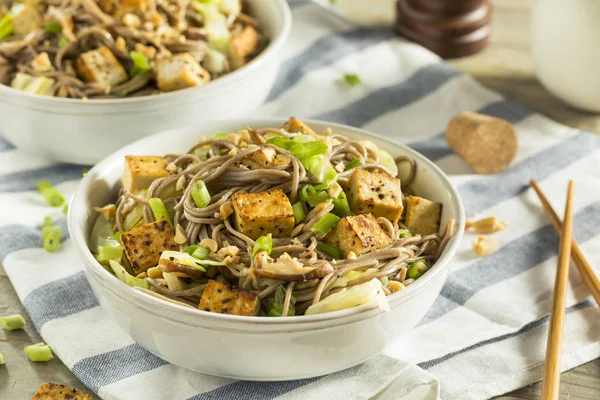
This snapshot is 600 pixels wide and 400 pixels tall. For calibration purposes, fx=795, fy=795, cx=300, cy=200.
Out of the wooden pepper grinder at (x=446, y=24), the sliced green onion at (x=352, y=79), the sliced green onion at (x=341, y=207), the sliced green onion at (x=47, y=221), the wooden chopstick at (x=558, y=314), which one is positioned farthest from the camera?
the wooden pepper grinder at (x=446, y=24)

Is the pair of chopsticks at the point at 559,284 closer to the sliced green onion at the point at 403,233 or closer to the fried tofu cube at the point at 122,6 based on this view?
the sliced green onion at the point at 403,233

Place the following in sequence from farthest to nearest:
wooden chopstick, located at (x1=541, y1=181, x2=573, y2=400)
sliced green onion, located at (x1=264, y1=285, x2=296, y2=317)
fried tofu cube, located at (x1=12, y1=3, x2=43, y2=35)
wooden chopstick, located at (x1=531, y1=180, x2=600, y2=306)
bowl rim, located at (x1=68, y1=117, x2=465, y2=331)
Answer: fried tofu cube, located at (x1=12, y1=3, x2=43, y2=35) → wooden chopstick, located at (x1=531, y1=180, x2=600, y2=306) → wooden chopstick, located at (x1=541, y1=181, x2=573, y2=400) → sliced green onion, located at (x1=264, y1=285, x2=296, y2=317) → bowl rim, located at (x1=68, y1=117, x2=465, y2=331)

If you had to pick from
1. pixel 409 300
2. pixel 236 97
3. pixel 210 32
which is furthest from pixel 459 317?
pixel 210 32

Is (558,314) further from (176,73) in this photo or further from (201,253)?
(176,73)

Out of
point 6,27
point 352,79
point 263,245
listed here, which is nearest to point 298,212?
point 263,245

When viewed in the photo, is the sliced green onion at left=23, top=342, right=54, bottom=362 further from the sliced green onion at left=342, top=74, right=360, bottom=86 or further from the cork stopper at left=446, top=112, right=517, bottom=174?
the sliced green onion at left=342, top=74, right=360, bottom=86

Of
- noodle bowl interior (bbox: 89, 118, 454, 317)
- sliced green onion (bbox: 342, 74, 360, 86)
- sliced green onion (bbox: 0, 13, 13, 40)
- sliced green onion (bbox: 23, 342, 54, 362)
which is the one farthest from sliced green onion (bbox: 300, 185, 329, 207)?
sliced green onion (bbox: 0, 13, 13, 40)

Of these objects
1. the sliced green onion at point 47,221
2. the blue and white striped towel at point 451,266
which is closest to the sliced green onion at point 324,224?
the blue and white striped towel at point 451,266
